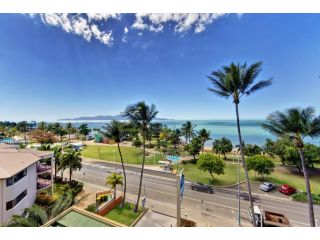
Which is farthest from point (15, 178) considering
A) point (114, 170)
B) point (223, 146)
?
point (223, 146)

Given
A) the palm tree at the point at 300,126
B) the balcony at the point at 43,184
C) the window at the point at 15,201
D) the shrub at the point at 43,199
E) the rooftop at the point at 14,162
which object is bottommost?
the shrub at the point at 43,199

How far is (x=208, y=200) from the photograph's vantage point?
1800 cm

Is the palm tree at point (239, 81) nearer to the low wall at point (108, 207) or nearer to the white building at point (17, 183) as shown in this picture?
the low wall at point (108, 207)

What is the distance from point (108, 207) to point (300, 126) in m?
15.0

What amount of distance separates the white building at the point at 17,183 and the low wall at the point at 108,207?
18.7ft

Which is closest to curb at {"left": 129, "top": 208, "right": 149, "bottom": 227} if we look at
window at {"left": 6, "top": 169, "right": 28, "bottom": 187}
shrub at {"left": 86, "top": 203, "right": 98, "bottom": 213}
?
shrub at {"left": 86, "top": 203, "right": 98, "bottom": 213}

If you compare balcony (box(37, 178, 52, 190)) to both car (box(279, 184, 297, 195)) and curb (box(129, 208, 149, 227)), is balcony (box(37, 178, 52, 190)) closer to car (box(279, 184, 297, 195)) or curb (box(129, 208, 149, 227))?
curb (box(129, 208, 149, 227))

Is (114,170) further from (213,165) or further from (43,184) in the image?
(213,165)

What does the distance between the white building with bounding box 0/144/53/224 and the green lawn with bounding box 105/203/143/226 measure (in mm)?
6481

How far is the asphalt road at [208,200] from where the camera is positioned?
51.4 feet

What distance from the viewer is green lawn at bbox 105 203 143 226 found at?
13.9m

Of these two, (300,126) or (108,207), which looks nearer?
(300,126)

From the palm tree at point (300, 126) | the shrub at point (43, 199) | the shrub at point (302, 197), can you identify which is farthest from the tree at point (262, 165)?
the shrub at point (43, 199)
